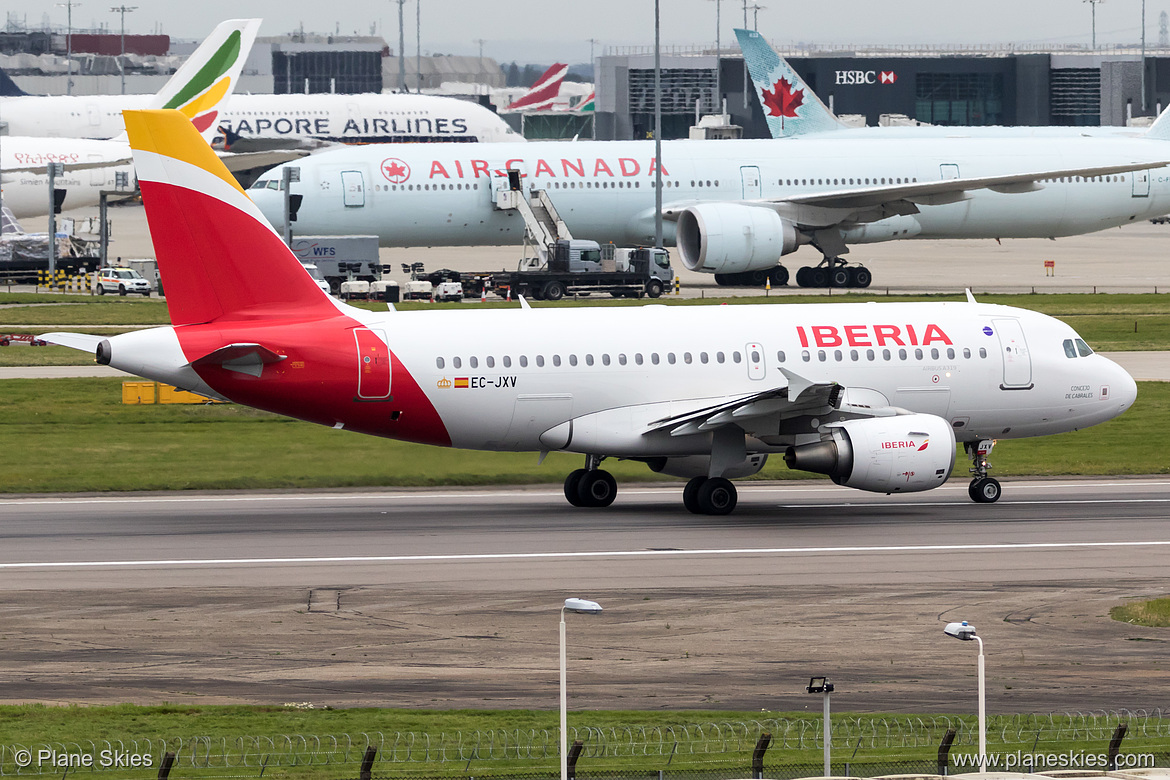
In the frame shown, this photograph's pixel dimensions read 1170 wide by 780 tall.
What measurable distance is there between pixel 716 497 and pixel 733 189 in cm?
4719

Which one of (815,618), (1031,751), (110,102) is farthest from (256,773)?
(110,102)

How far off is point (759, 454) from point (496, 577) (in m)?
7.78

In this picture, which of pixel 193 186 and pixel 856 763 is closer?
pixel 856 763

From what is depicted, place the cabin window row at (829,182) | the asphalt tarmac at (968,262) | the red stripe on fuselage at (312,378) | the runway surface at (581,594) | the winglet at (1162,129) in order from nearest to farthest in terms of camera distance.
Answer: the runway surface at (581,594) → the red stripe on fuselage at (312,378) → the cabin window row at (829,182) → the asphalt tarmac at (968,262) → the winglet at (1162,129)

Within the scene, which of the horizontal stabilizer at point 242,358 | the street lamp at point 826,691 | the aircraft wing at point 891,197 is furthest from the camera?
the aircraft wing at point 891,197

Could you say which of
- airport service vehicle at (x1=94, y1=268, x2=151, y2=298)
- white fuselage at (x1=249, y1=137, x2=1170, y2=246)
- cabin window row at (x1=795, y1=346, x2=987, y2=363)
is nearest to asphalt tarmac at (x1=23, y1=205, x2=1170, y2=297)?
white fuselage at (x1=249, y1=137, x2=1170, y2=246)

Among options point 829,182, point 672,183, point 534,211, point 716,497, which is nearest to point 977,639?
point 716,497

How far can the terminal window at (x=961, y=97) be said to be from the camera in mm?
177000

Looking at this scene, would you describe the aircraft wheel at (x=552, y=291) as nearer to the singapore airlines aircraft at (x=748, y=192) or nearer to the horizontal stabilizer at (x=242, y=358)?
the singapore airlines aircraft at (x=748, y=192)

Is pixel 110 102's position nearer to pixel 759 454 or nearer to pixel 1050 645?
pixel 759 454

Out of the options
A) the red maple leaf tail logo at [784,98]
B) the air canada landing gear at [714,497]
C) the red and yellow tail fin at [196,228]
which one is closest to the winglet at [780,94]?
the red maple leaf tail logo at [784,98]

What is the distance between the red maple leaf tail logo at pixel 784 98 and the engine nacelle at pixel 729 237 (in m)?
60.2

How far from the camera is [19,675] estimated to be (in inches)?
812

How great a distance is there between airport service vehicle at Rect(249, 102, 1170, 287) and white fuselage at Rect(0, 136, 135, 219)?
117ft
